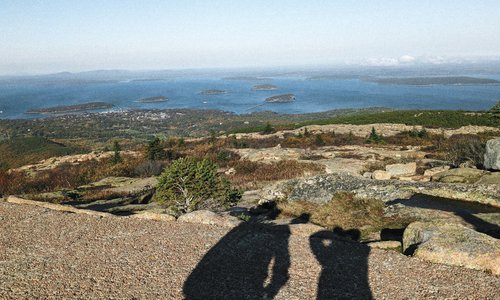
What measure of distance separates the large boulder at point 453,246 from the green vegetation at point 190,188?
9978 mm

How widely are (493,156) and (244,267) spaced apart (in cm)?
1871

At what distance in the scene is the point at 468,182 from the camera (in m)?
21.6

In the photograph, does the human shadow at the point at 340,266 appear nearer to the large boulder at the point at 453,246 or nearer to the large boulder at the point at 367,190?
the large boulder at the point at 453,246

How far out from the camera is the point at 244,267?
36.9 ft

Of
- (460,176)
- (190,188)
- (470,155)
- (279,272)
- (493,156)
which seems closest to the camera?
(279,272)

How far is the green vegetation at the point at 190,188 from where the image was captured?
18719mm

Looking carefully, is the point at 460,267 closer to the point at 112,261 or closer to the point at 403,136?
the point at 112,261

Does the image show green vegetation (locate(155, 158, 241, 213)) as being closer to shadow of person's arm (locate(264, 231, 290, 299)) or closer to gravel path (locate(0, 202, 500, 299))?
gravel path (locate(0, 202, 500, 299))

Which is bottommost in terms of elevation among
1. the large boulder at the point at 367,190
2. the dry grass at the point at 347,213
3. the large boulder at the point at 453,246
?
the dry grass at the point at 347,213

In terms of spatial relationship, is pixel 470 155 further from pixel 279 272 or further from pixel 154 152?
pixel 154 152

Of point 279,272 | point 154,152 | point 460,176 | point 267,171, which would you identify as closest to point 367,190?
point 460,176

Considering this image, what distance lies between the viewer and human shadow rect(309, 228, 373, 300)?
9891mm

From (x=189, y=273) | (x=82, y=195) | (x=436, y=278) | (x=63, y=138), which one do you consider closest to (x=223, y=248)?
(x=189, y=273)

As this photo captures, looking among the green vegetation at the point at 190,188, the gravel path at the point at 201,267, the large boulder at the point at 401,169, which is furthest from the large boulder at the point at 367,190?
the gravel path at the point at 201,267
